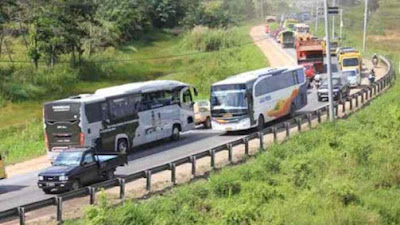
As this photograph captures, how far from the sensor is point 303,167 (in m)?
22.1

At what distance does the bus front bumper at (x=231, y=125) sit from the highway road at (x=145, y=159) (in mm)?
470

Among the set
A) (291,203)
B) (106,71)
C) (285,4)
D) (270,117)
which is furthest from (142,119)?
(285,4)

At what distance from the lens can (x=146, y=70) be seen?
7406 centimetres

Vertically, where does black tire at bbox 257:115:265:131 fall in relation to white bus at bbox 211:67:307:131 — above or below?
below

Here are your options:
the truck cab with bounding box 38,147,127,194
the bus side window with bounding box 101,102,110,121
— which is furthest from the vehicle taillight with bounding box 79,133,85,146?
the truck cab with bounding box 38,147,127,194

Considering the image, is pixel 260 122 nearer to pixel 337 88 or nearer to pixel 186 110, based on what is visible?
pixel 186 110

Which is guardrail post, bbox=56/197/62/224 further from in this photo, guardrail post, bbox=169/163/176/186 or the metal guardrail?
guardrail post, bbox=169/163/176/186

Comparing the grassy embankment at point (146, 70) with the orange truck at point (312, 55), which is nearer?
the grassy embankment at point (146, 70)

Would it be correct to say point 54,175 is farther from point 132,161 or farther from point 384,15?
point 384,15

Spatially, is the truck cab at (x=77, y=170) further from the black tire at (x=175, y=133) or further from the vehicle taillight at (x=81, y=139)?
the black tire at (x=175, y=133)

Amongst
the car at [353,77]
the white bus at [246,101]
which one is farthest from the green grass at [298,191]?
the car at [353,77]

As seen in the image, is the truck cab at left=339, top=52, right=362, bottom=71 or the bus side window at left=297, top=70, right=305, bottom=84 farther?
the truck cab at left=339, top=52, right=362, bottom=71

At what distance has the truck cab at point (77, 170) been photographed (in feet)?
68.3

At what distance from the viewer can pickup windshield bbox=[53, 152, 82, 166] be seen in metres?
21.7
